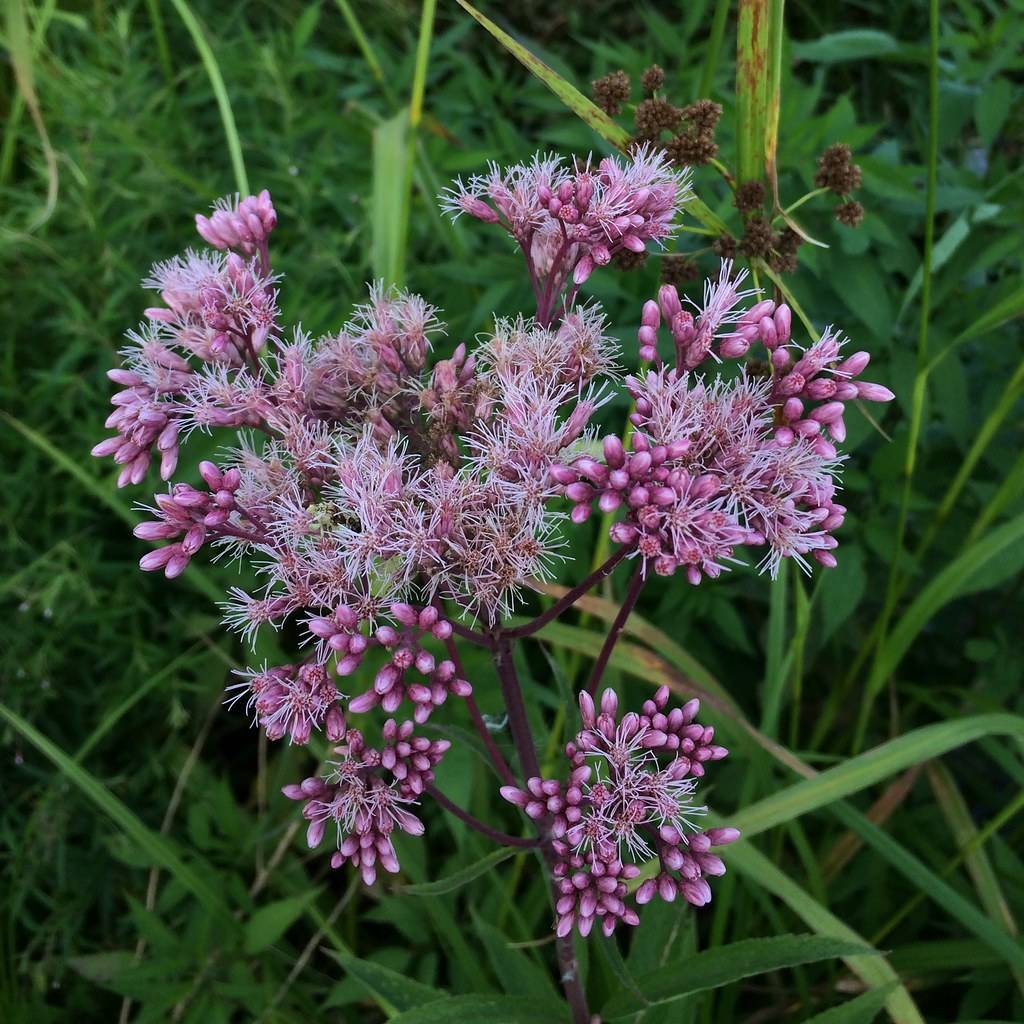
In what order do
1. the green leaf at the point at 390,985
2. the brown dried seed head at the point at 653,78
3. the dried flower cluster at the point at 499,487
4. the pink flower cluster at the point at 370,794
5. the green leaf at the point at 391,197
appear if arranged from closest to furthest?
1. the dried flower cluster at the point at 499,487
2. the pink flower cluster at the point at 370,794
3. the green leaf at the point at 390,985
4. the brown dried seed head at the point at 653,78
5. the green leaf at the point at 391,197

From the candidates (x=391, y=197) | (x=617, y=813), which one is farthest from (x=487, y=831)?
(x=391, y=197)

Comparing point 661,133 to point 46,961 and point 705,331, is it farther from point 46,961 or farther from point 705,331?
point 46,961

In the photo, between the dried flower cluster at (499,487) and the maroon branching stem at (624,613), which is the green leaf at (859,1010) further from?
the maroon branching stem at (624,613)

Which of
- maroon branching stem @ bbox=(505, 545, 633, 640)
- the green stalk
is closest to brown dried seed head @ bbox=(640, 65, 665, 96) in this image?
the green stalk

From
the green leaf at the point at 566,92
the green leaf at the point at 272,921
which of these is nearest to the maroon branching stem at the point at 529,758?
the green leaf at the point at 272,921

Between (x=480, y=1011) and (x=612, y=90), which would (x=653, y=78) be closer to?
(x=612, y=90)

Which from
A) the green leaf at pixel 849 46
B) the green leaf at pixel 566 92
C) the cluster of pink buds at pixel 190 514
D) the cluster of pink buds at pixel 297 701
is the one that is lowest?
the cluster of pink buds at pixel 297 701

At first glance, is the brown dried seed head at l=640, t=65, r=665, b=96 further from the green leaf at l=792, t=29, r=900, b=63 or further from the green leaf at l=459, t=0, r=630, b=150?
the green leaf at l=792, t=29, r=900, b=63
